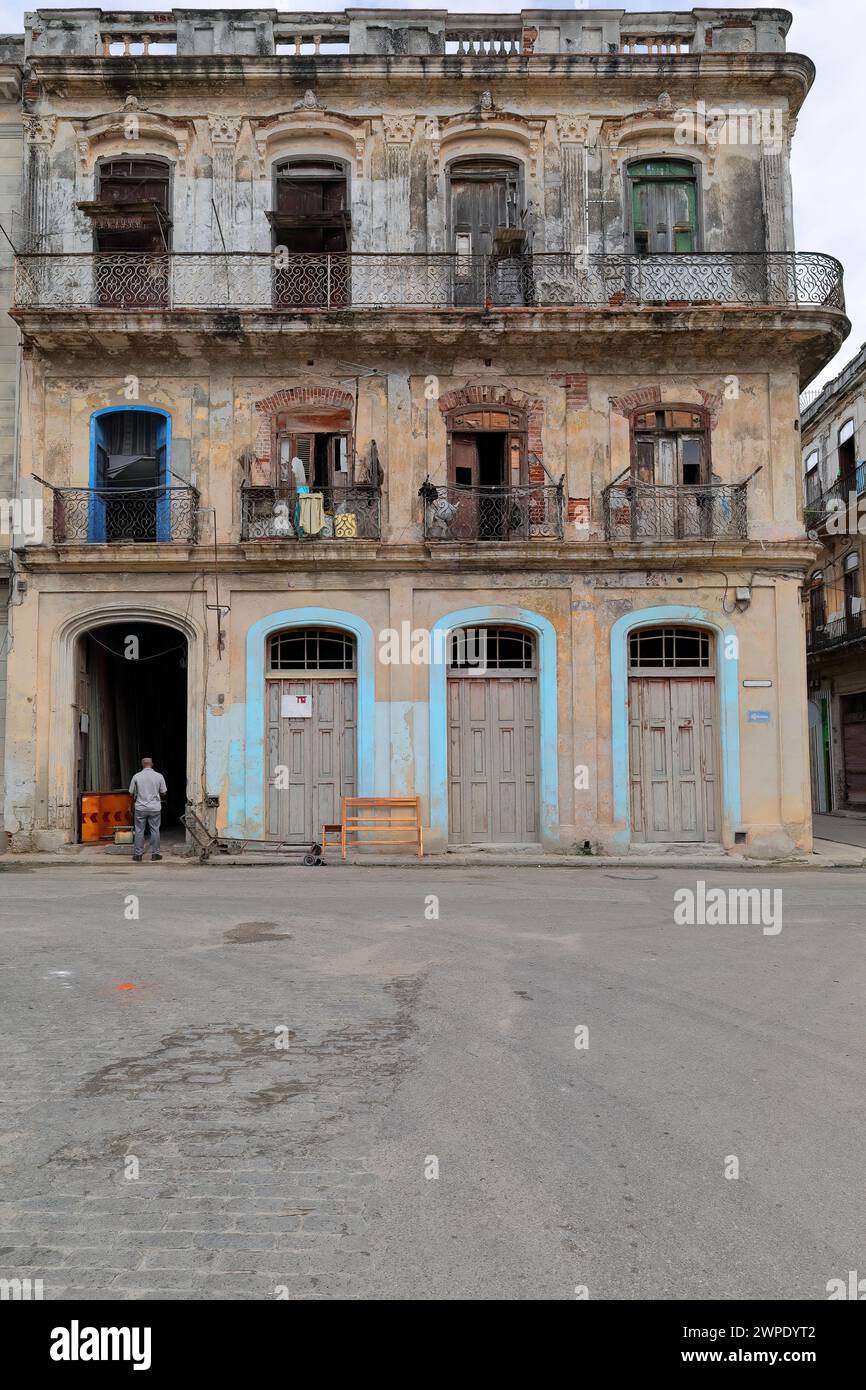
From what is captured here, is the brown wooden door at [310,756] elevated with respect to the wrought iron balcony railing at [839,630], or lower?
lower

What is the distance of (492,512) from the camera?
A: 63.6ft

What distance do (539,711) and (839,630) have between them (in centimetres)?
1785

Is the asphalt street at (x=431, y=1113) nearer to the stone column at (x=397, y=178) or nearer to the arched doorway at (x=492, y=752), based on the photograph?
the arched doorway at (x=492, y=752)

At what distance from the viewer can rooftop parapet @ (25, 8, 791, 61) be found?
783 inches

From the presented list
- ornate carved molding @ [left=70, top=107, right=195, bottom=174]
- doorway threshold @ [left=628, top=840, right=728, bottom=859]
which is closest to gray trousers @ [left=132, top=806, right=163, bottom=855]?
doorway threshold @ [left=628, top=840, right=728, bottom=859]

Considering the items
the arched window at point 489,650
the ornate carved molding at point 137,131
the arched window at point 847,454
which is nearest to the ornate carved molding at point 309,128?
the ornate carved molding at point 137,131

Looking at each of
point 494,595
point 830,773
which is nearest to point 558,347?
point 494,595

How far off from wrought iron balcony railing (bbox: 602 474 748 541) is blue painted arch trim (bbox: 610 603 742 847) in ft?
4.53

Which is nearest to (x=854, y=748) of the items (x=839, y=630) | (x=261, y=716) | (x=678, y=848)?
(x=839, y=630)

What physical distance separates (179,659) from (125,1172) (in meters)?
20.1

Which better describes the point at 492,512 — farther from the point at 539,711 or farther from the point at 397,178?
the point at 397,178

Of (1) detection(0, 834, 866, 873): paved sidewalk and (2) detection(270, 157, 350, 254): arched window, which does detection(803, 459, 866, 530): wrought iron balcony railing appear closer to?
(1) detection(0, 834, 866, 873): paved sidewalk

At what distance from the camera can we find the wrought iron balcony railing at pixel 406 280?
19.3 m

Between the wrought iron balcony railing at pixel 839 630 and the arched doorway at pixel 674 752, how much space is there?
42.6 ft
